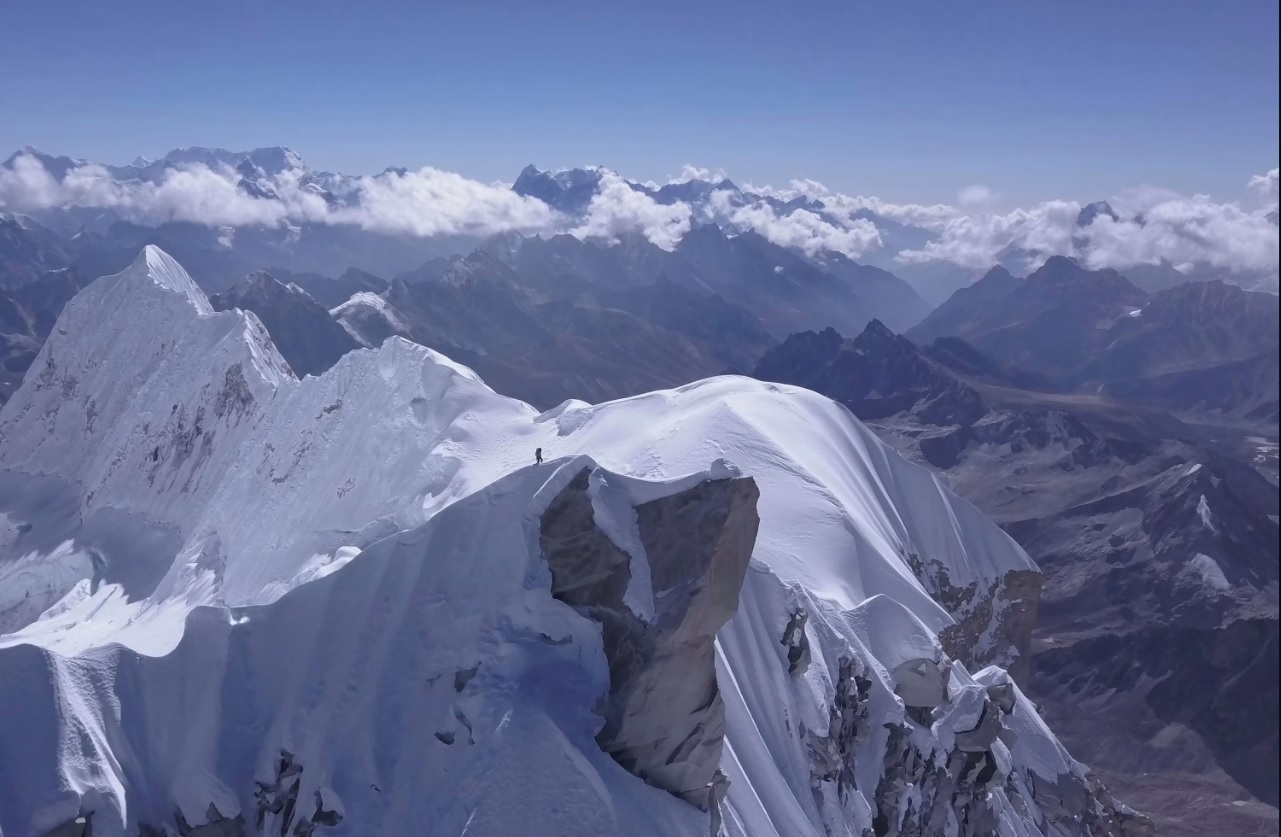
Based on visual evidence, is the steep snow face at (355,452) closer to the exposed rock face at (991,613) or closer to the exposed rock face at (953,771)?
the exposed rock face at (991,613)

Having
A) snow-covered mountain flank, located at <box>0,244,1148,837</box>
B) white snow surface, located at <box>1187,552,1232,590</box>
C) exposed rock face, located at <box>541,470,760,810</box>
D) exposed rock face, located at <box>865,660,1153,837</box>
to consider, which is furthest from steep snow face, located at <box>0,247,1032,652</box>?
white snow surface, located at <box>1187,552,1232,590</box>

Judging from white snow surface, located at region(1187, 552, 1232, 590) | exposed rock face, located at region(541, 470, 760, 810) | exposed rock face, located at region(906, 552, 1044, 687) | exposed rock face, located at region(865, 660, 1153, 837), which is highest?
exposed rock face, located at region(541, 470, 760, 810)

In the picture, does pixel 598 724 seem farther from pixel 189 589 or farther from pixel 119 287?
pixel 119 287

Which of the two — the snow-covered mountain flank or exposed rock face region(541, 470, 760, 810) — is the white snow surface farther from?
exposed rock face region(541, 470, 760, 810)

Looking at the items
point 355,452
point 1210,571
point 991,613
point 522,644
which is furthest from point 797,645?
point 1210,571

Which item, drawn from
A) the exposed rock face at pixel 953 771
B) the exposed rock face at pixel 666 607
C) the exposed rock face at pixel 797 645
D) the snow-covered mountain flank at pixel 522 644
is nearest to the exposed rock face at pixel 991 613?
the snow-covered mountain flank at pixel 522 644

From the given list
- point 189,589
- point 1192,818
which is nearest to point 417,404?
point 189,589

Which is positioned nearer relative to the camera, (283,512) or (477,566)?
(477,566)
